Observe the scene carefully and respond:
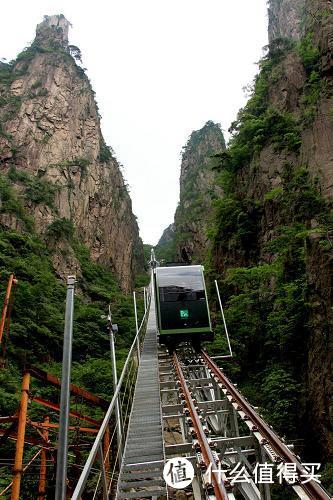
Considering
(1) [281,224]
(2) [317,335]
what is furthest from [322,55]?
(2) [317,335]

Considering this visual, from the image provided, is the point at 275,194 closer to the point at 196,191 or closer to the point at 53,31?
the point at 196,191

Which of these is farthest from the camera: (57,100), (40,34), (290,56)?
(40,34)

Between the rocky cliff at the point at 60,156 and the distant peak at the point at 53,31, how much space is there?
0.13 m

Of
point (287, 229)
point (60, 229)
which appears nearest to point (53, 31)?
point (60, 229)

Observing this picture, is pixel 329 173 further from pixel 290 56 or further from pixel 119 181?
pixel 119 181

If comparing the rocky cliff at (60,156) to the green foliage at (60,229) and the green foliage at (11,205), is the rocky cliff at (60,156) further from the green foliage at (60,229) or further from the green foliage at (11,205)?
the green foliage at (11,205)

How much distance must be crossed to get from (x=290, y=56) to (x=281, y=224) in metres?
14.6

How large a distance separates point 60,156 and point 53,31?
2461cm

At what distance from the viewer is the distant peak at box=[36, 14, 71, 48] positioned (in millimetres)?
52031

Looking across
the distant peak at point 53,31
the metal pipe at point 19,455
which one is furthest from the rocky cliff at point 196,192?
the metal pipe at point 19,455

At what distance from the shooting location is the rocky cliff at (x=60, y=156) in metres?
33.5

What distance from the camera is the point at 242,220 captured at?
20656 mm

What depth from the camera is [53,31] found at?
54.0 m

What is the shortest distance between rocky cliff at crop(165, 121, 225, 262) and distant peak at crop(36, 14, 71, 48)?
24.7 m
